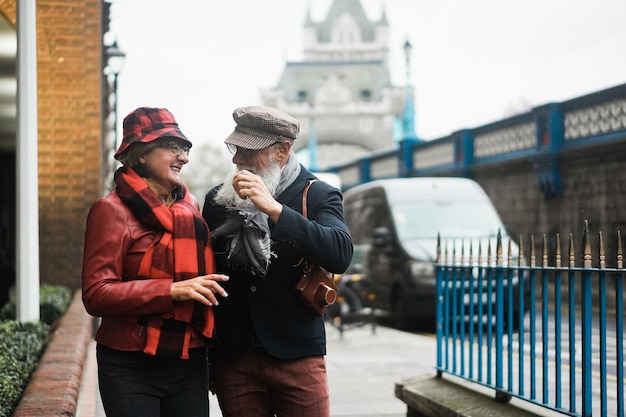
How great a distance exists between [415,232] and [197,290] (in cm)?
1073

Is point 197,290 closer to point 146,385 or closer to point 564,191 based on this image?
point 146,385

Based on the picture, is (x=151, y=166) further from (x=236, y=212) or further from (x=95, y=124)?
(x=95, y=124)

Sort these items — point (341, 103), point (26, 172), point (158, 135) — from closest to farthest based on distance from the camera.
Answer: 1. point (158, 135)
2. point (26, 172)
3. point (341, 103)

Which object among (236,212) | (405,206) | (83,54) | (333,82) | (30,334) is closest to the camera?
(236,212)

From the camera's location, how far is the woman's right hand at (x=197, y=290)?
282 centimetres

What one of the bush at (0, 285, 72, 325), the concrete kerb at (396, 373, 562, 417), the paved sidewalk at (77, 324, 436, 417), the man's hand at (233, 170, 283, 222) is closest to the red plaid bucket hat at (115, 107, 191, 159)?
the man's hand at (233, 170, 283, 222)

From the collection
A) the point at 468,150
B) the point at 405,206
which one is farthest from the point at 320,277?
the point at 468,150

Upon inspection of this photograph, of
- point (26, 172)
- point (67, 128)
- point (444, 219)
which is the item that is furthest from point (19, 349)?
point (444, 219)

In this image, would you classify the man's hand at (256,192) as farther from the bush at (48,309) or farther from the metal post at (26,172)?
the bush at (48,309)

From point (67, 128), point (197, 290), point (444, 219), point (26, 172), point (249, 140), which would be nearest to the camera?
point (197, 290)

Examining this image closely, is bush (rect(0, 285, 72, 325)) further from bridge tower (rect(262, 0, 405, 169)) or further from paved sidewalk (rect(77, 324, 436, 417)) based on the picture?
bridge tower (rect(262, 0, 405, 169))

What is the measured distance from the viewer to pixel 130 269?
2.92 m

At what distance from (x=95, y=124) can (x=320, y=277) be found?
26.8 ft

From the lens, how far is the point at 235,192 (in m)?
3.13
